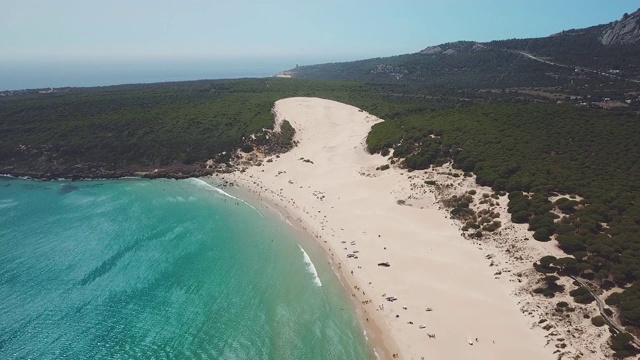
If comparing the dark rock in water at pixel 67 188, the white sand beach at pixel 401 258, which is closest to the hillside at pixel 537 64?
the white sand beach at pixel 401 258

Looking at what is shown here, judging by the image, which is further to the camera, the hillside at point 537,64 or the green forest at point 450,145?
the hillside at point 537,64

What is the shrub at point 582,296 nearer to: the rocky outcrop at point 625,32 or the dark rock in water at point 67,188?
the dark rock in water at point 67,188

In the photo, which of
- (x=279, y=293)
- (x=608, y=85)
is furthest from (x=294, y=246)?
(x=608, y=85)

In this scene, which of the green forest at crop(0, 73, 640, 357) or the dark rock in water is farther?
the dark rock in water

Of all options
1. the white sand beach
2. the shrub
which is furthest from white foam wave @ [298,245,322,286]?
the shrub

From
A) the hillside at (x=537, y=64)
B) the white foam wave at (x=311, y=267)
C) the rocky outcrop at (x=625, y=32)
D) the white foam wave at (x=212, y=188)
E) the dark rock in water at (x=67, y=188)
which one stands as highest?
the rocky outcrop at (x=625, y=32)

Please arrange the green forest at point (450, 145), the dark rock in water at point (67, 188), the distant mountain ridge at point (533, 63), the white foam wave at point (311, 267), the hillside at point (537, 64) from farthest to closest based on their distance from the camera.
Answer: the distant mountain ridge at point (533, 63) → the hillside at point (537, 64) → the dark rock in water at point (67, 188) → the white foam wave at point (311, 267) → the green forest at point (450, 145)

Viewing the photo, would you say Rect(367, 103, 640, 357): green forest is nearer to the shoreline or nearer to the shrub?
the shrub

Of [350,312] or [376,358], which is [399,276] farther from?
[376,358]
